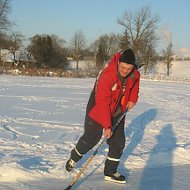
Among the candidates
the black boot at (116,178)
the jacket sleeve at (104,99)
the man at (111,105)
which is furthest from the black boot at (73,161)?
the jacket sleeve at (104,99)

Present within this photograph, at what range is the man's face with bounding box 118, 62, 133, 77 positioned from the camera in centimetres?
430

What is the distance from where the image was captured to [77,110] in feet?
36.7

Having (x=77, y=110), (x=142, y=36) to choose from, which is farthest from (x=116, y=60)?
(x=142, y=36)

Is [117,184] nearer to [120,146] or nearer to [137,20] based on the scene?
[120,146]

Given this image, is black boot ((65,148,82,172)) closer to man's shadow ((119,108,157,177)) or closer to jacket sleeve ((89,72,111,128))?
jacket sleeve ((89,72,111,128))

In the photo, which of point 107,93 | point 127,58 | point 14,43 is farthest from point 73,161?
point 14,43

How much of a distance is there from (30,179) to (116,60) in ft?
6.03

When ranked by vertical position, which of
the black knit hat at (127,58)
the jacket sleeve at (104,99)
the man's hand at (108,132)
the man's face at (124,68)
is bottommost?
the man's hand at (108,132)

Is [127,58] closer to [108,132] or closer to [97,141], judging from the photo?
[108,132]

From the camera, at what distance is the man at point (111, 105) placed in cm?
433

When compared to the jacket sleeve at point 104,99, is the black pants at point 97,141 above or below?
below

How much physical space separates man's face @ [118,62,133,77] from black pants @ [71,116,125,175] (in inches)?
27.3

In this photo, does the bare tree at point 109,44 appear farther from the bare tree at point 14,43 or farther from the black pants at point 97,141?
the black pants at point 97,141

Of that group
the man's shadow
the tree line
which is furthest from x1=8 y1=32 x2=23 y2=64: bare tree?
the man's shadow
